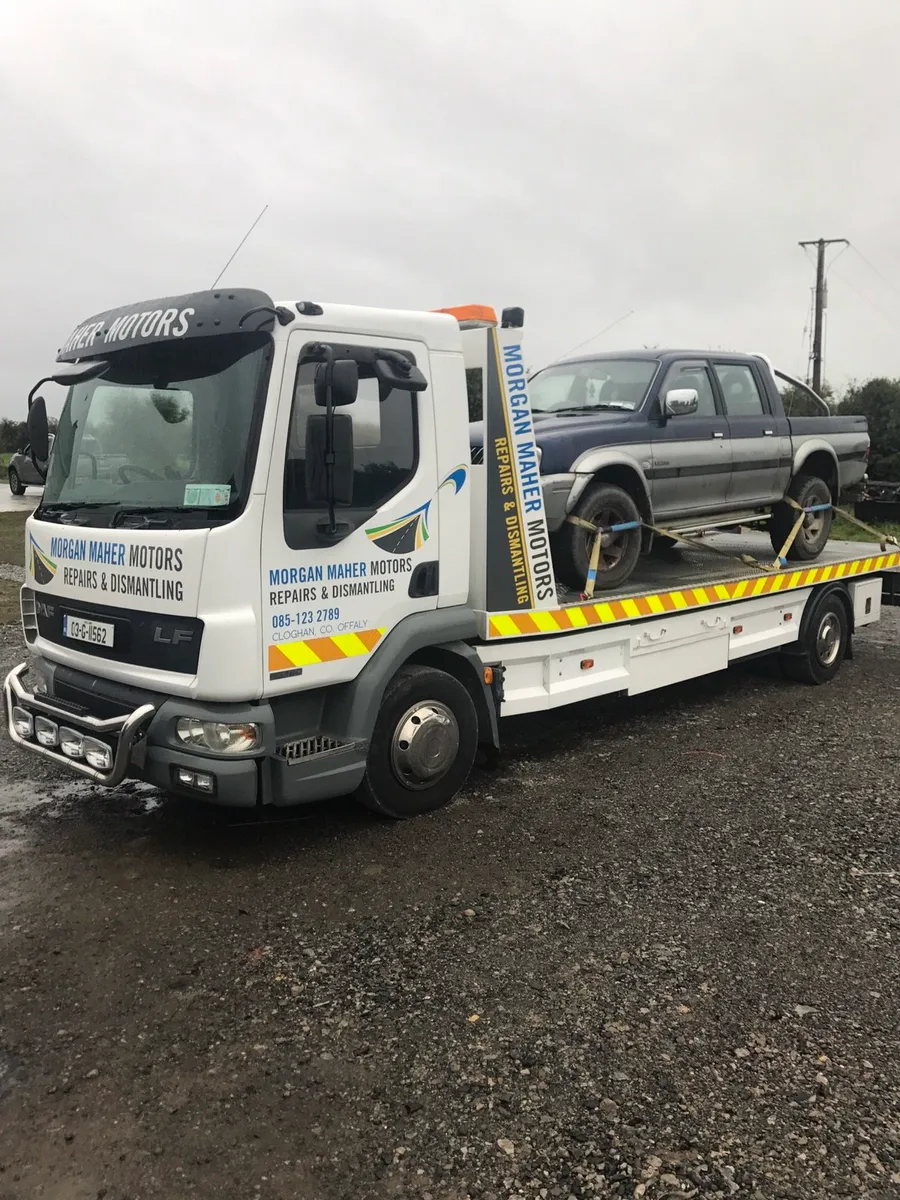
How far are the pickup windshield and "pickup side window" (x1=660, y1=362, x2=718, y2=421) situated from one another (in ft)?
0.44

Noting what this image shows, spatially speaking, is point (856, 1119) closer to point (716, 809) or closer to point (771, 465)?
point (716, 809)

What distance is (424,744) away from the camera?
4.68m

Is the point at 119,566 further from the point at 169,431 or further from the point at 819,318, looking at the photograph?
the point at 819,318

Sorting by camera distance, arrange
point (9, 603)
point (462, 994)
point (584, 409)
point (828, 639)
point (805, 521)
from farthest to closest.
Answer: point (9, 603)
point (828, 639)
point (805, 521)
point (584, 409)
point (462, 994)

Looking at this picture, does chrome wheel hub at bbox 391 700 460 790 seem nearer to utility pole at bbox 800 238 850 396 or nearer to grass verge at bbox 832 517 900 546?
grass verge at bbox 832 517 900 546

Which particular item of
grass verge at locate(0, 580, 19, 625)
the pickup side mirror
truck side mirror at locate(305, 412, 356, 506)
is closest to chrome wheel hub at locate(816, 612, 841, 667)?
the pickup side mirror

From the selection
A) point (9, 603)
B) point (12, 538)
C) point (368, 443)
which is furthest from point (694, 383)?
point (12, 538)

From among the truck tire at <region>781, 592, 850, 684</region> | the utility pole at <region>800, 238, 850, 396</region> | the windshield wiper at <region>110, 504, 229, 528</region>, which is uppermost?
the utility pole at <region>800, 238, 850, 396</region>

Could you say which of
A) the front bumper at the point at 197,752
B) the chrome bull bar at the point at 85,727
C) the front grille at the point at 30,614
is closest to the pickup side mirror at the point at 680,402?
the front bumper at the point at 197,752

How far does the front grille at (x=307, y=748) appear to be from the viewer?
4.14 meters

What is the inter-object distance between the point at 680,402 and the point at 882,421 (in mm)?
21788

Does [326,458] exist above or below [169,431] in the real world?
below

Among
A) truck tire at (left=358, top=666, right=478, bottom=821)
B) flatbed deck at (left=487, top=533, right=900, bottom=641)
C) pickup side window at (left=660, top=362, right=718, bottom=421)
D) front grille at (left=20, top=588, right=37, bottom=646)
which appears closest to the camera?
truck tire at (left=358, top=666, right=478, bottom=821)

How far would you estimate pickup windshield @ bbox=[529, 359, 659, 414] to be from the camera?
6461 mm
